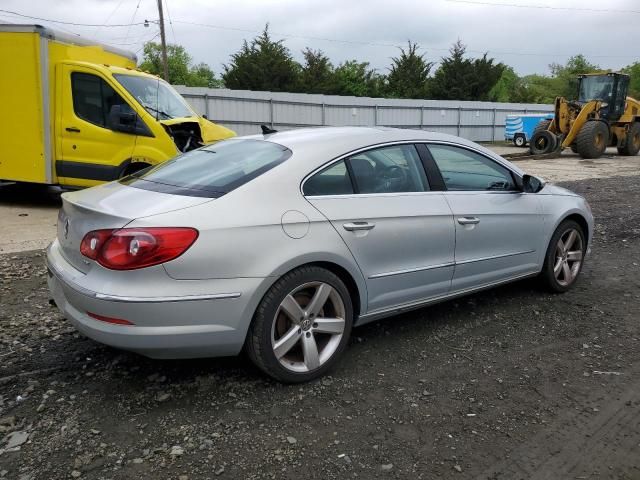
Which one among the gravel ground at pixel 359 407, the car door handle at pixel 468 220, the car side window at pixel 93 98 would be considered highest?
the car side window at pixel 93 98

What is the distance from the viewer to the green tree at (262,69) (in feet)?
125

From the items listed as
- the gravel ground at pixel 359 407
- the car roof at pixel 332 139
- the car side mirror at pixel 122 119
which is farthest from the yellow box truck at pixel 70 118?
the car roof at pixel 332 139

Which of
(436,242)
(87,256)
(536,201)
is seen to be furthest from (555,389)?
(87,256)

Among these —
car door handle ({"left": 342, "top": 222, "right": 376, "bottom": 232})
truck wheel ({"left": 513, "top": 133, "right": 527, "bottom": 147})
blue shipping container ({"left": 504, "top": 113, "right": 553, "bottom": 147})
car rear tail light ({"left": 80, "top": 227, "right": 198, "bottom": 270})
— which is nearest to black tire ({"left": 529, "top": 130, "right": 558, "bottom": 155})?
blue shipping container ({"left": 504, "top": 113, "right": 553, "bottom": 147})

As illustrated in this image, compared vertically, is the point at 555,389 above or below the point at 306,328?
below

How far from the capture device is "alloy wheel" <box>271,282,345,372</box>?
3.12 metres

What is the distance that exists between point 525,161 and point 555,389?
18.1 metres

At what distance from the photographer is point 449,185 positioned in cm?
402

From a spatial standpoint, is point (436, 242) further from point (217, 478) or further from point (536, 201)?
point (217, 478)

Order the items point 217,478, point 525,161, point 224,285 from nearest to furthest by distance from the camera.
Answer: point 217,478 → point 224,285 → point 525,161

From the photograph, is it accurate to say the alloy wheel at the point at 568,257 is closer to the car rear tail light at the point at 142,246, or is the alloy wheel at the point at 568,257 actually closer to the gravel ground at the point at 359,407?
the gravel ground at the point at 359,407

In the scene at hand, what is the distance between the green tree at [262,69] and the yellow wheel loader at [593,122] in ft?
70.0

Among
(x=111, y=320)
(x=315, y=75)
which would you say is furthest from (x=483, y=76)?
(x=111, y=320)

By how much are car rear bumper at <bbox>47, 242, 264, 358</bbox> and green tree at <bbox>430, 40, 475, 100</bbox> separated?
1707 inches
